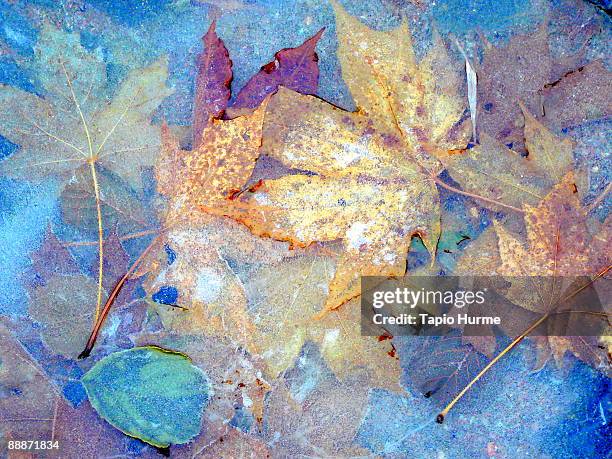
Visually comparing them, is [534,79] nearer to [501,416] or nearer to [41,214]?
[501,416]

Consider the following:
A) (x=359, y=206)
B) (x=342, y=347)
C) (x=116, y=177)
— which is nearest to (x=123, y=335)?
(x=116, y=177)

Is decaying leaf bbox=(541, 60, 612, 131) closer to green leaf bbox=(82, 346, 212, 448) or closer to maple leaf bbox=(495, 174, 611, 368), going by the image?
maple leaf bbox=(495, 174, 611, 368)

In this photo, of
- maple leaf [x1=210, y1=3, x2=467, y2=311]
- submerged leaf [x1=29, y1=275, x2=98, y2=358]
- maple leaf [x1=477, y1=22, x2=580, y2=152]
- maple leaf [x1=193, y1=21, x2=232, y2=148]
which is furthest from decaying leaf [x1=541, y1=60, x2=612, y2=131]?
submerged leaf [x1=29, y1=275, x2=98, y2=358]

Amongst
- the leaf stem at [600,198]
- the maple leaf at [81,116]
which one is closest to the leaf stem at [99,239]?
the maple leaf at [81,116]

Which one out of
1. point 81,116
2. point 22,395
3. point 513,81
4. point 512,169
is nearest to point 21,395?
point 22,395

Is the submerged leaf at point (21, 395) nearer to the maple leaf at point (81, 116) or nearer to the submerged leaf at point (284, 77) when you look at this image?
the maple leaf at point (81, 116)

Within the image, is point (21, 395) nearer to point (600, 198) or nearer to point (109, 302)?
point (109, 302)
